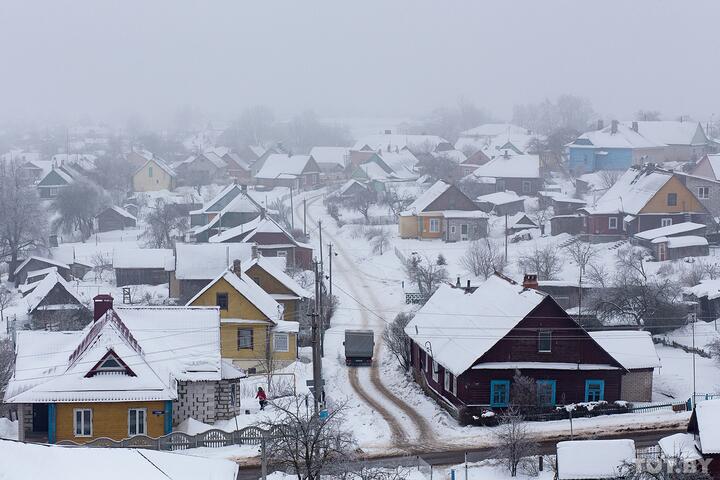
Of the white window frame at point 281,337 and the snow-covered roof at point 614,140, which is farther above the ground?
the snow-covered roof at point 614,140

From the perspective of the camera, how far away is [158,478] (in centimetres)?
1780

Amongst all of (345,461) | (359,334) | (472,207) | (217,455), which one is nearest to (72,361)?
(217,455)

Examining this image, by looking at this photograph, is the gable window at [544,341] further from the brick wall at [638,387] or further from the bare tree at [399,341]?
the bare tree at [399,341]

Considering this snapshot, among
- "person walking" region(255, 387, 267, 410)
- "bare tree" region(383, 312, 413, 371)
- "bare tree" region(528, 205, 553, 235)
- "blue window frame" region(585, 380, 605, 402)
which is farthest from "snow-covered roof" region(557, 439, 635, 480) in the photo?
"bare tree" region(528, 205, 553, 235)

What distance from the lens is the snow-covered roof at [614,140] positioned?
3762 inches

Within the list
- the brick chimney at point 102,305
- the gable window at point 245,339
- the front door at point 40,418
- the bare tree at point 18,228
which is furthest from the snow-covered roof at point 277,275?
the bare tree at point 18,228

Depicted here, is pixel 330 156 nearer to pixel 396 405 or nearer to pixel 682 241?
pixel 682 241

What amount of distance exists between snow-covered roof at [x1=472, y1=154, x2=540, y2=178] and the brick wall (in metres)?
51.4

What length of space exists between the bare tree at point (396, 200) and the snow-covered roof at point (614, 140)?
1587 cm

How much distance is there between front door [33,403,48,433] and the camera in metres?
32.6

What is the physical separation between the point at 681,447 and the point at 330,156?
92992mm

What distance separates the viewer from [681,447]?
2717 cm

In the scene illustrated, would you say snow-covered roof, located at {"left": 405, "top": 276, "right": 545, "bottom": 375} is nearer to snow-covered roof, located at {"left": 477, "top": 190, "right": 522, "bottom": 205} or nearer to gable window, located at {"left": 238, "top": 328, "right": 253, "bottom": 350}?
gable window, located at {"left": 238, "top": 328, "right": 253, "bottom": 350}

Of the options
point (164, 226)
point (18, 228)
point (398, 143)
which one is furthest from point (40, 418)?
point (398, 143)
